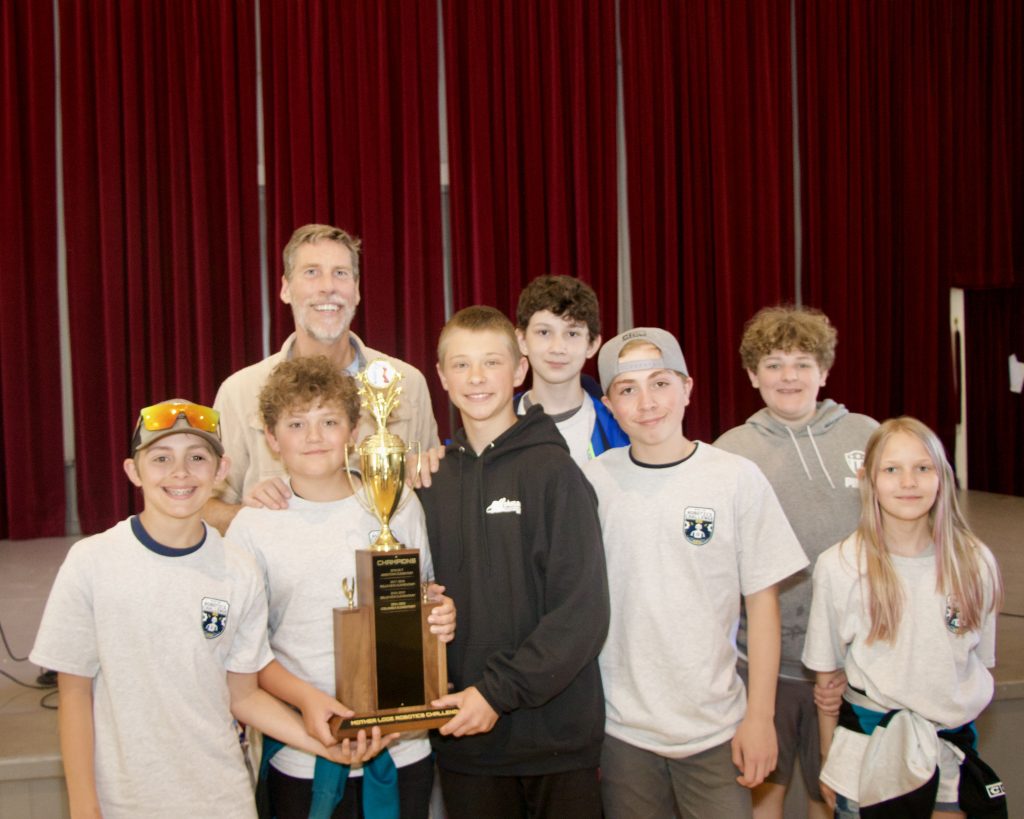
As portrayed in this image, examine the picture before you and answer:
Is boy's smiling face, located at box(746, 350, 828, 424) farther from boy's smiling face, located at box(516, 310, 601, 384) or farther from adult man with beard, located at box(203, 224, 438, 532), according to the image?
adult man with beard, located at box(203, 224, 438, 532)

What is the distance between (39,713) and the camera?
260cm

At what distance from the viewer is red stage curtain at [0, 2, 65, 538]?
17.0 feet

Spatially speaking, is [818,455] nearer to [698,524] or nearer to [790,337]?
[790,337]

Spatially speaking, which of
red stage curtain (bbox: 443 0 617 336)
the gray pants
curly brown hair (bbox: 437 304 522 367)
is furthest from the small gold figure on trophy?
red stage curtain (bbox: 443 0 617 336)

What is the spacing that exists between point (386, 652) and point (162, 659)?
435mm

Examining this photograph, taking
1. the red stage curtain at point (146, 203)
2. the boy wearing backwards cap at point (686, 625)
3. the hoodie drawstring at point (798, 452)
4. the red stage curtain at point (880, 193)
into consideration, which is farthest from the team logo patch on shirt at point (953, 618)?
the red stage curtain at point (880, 193)

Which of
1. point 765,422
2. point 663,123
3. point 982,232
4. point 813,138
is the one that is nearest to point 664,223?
point 663,123

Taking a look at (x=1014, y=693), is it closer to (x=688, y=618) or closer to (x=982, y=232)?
(x=688, y=618)

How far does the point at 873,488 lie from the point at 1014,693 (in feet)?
3.77

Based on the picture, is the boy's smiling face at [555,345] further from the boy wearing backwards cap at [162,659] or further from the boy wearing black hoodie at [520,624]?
the boy wearing backwards cap at [162,659]

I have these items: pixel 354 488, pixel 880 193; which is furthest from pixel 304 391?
pixel 880 193

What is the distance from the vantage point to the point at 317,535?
6.23ft

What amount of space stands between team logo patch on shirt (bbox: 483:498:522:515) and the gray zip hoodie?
2.65ft

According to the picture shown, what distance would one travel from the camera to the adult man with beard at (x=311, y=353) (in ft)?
8.37
